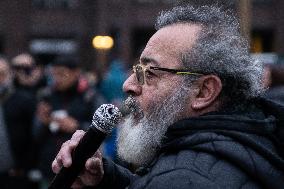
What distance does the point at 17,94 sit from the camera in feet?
21.0

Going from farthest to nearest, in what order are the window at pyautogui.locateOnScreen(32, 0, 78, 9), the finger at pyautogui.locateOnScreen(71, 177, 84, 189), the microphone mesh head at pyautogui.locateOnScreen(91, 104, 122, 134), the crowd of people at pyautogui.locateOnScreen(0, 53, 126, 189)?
the window at pyautogui.locateOnScreen(32, 0, 78, 9), the crowd of people at pyautogui.locateOnScreen(0, 53, 126, 189), the finger at pyautogui.locateOnScreen(71, 177, 84, 189), the microphone mesh head at pyautogui.locateOnScreen(91, 104, 122, 134)

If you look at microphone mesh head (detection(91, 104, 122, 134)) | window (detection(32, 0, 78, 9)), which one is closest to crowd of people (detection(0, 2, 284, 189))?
microphone mesh head (detection(91, 104, 122, 134))

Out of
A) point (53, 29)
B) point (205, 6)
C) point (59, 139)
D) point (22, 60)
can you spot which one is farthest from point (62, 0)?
point (205, 6)

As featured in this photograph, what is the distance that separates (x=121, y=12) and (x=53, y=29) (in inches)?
139

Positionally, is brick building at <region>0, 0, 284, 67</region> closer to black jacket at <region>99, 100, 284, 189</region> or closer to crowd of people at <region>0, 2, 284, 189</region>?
crowd of people at <region>0, 2, 284, 189</region>

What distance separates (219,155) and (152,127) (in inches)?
12.2

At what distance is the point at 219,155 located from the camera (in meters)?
1.73

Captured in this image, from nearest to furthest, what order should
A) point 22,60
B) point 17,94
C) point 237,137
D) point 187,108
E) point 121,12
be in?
point 237,137
point 187,108
point 17,94
point 22,60
point 121,12

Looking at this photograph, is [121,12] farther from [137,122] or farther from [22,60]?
[137,122]

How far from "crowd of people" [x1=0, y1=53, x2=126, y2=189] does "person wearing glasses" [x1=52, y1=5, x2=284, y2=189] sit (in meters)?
3.20

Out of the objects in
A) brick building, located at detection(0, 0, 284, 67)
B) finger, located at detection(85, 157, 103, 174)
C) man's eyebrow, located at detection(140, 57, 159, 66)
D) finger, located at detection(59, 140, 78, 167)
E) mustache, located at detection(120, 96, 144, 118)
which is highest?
man's eyebrow, located at detection(140, 57, 159, 66)

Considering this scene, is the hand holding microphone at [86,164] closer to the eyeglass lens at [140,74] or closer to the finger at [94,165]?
the finger at [94,165]

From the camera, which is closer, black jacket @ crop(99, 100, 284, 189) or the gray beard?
A: black jacket @ crop(99, 100, 284, 189)

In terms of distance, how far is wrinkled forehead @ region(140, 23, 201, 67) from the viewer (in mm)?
1956
